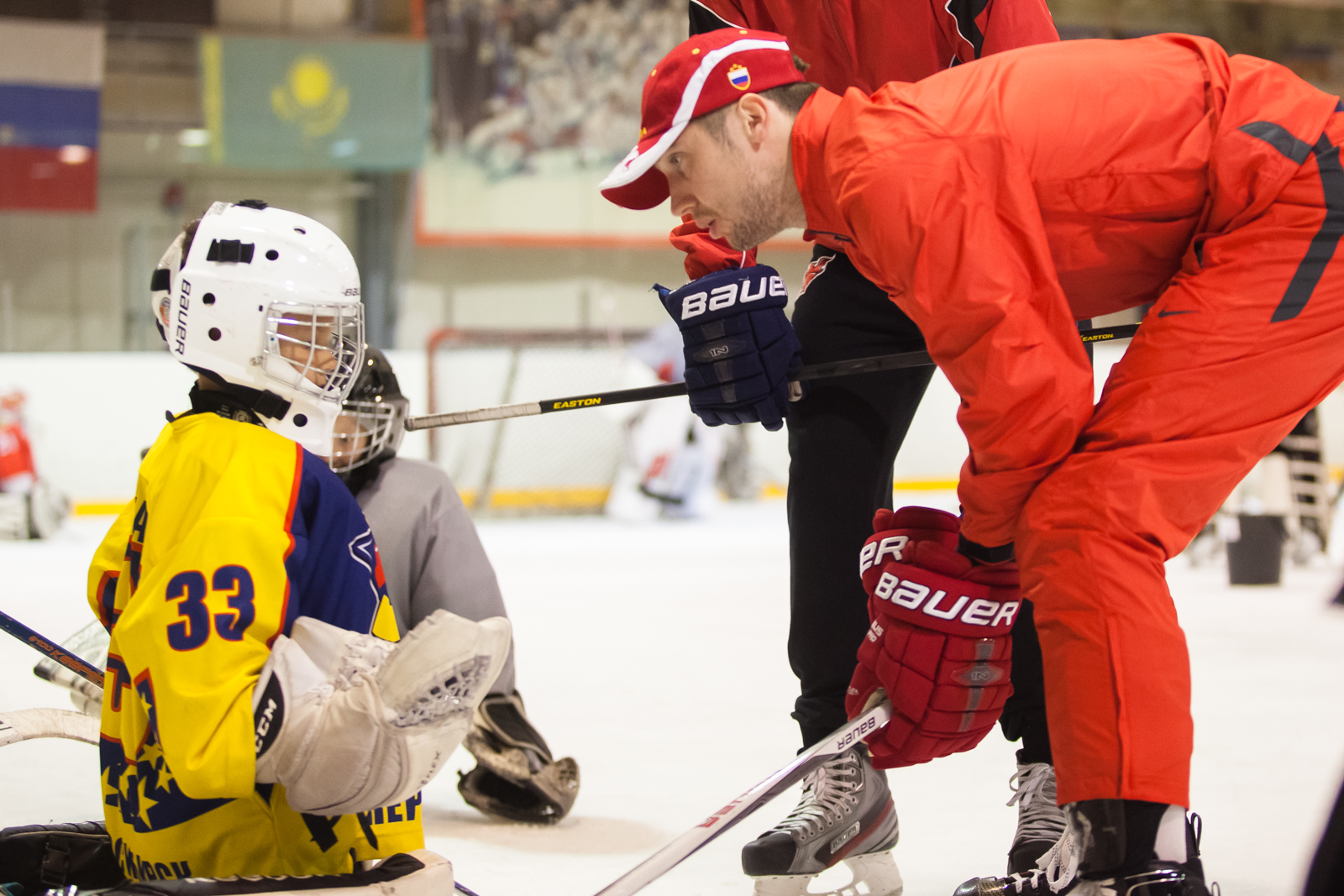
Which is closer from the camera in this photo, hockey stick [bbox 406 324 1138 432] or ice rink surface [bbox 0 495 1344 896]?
hockey stick [bbox 406 324 1138 432]

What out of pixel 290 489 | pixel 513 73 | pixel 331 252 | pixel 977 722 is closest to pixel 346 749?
pixel 290 489

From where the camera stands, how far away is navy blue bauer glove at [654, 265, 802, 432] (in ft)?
5.02

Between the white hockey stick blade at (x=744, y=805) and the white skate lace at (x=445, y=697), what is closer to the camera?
the white skate lace at (x=445, y=697)

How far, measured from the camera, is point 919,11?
1603mm

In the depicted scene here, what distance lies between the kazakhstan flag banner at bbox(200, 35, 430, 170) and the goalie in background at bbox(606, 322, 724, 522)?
2676mm

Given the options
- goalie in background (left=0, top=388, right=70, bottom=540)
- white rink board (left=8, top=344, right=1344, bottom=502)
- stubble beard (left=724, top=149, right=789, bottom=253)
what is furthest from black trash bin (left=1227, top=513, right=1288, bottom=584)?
goalie in background (left=0, top=388, right=70, bottom=540)

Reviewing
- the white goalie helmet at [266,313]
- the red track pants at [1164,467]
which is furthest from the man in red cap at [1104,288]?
the white goalie helmet at [266,313]

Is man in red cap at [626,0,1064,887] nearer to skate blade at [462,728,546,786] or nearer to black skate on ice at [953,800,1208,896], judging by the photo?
black skate on ice at [953,800,1208,896]

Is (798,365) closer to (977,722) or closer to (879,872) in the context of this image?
(977,722)

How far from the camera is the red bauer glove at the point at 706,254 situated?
170cm

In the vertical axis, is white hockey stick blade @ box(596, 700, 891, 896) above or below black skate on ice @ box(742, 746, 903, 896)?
above

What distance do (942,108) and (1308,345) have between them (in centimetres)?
40

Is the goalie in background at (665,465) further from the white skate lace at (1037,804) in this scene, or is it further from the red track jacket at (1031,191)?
the red track jacket at (1031,191)

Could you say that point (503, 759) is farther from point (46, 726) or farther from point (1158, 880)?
point (1158, 880)
